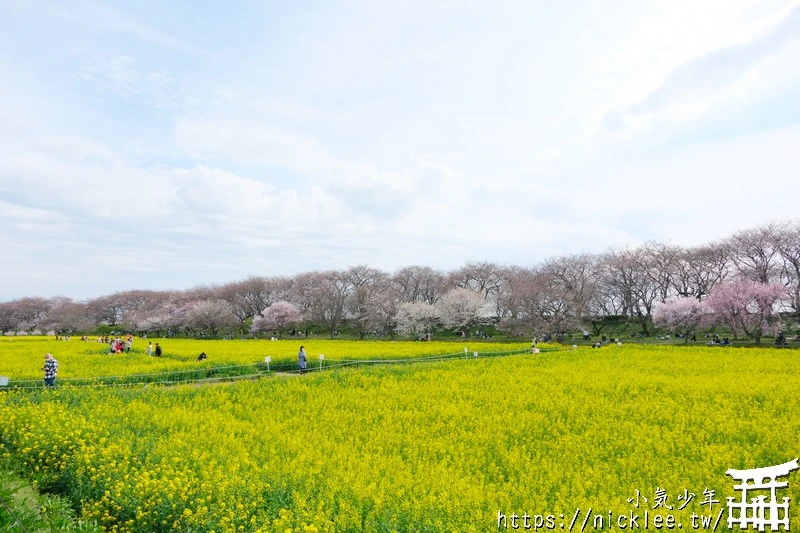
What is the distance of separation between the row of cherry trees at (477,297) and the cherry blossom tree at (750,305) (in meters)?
0.39

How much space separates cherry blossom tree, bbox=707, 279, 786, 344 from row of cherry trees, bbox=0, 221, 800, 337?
1.27 ft

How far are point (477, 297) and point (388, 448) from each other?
57132 millimetres

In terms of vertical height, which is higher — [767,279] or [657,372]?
[767,279]

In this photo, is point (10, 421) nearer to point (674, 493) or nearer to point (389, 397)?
point (389, 397)

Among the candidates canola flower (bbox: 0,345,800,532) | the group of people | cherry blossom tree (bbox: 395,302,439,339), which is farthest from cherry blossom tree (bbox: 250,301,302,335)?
canola flower (bbox: 0,345,800,532)

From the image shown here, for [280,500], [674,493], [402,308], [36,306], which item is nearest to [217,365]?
[280,500]

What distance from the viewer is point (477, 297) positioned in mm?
66500

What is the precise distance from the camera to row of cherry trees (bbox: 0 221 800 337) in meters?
53.0

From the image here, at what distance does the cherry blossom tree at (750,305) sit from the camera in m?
42.8

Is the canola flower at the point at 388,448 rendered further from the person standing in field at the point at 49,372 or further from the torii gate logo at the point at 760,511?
the person standing in field at the point at 49,372

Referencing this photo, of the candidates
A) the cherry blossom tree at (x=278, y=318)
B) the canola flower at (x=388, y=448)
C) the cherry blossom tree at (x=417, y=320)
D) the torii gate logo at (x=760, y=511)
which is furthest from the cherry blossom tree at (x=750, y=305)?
the cherry blossom tree at (x=278, y=318)

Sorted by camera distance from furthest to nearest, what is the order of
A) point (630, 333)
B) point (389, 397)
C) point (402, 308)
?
point (402, 308) → point (630, 333) → point (389, 397)

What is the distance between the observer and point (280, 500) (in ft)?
21.6

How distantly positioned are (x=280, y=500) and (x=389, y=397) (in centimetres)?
1048
